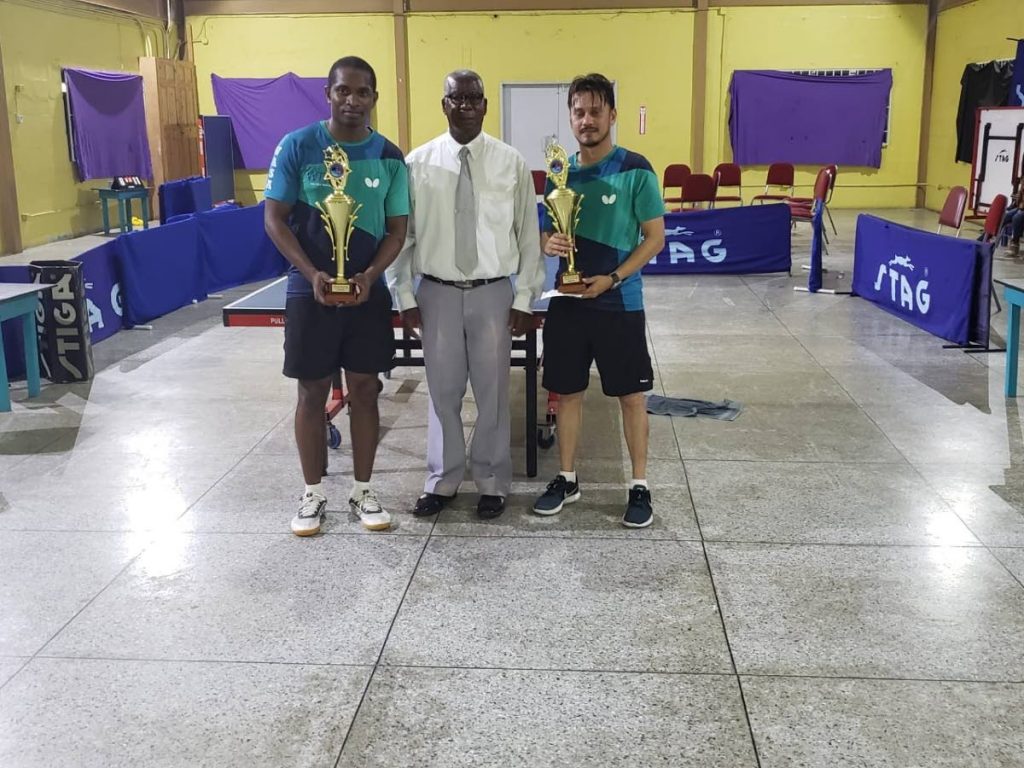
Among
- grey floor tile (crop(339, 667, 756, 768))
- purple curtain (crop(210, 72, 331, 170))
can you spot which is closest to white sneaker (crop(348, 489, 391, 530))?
grey floor tile (crop(339, 667, 756, 768))

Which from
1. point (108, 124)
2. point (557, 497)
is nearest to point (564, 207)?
point (557, 497)

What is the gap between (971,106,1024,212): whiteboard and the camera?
12750mm

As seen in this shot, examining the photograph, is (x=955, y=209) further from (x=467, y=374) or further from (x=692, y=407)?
(x=467, y=374)

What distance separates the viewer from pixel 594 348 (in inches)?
150

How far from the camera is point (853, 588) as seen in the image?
11.0ft

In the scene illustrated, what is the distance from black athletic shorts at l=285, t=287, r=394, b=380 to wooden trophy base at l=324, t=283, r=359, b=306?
0.16m

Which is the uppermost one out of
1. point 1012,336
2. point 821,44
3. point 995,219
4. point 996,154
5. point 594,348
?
point 821,44

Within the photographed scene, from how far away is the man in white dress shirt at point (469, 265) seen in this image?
362 cm

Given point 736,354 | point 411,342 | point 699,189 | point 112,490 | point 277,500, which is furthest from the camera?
point 699,189

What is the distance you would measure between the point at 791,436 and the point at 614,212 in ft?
6.76

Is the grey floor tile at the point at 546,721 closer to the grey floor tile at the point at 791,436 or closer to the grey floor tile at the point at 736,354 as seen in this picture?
the grey floor tile at the point at 791,436

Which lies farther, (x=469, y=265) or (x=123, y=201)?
(x=123, y=201)

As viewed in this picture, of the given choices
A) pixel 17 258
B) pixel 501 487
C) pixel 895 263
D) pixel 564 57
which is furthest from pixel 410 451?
pixel 564 57

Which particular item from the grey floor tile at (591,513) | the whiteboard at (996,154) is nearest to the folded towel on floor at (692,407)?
the grey floor tile at (591,513)
